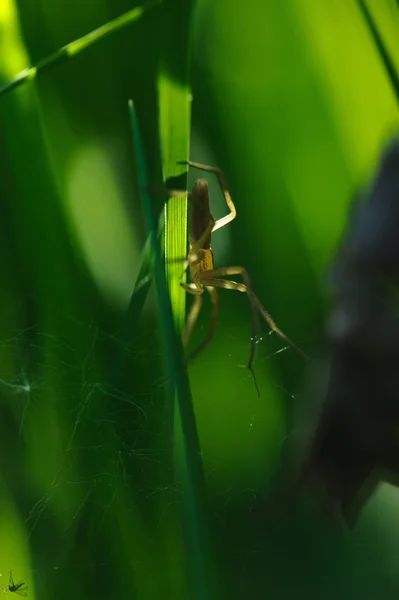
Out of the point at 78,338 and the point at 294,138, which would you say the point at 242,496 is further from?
the point at 294,138

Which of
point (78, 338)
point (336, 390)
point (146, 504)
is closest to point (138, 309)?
point (78, 338)

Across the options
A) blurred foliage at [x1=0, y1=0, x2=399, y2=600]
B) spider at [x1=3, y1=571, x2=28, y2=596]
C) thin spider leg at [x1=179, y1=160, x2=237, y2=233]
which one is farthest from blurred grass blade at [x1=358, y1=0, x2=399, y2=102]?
spider at [x1=3, y1=571, x2=28, y2=596]

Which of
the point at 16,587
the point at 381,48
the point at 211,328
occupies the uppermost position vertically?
the point at 381,48

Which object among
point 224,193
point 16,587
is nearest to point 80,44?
point 224,193

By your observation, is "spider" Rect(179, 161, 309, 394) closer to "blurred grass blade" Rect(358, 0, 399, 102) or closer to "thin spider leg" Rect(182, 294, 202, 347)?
"thin spider leg" Rect(182, 294, 202, 347)

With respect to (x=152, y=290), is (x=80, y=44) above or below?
above

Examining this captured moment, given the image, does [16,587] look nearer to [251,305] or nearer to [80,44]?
[251,305]

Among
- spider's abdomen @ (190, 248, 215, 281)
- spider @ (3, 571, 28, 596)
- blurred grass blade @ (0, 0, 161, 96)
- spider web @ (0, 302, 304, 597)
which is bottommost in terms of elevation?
spider @ (3, 571, 28, 596)
